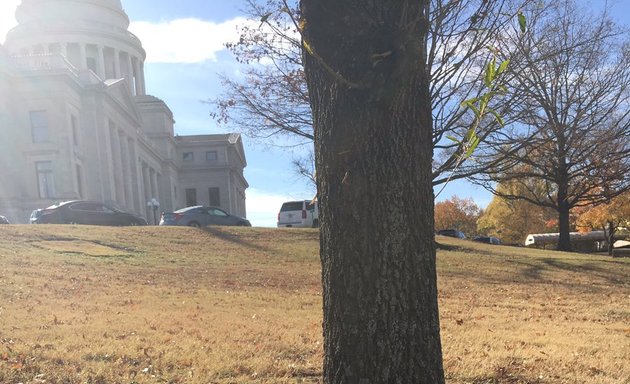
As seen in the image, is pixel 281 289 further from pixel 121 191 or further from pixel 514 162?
pixel 121 191

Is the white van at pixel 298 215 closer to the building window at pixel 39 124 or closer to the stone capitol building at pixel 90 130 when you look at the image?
the stone capitol building at pixel 90 130

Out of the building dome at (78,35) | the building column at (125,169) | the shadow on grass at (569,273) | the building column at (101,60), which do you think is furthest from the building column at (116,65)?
the shadow on grass at (569,273)

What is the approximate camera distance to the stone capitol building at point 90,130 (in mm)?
40562

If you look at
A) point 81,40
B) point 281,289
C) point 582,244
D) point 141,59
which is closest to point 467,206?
point 582,244

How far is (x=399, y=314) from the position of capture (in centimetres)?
222

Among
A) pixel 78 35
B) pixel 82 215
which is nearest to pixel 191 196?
pixel 78 35

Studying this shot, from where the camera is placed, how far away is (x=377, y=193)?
2236 millimetres

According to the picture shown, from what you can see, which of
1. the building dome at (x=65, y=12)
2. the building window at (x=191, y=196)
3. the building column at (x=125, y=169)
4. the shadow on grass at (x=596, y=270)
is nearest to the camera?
the shadow on grass at (x=596, y=270)

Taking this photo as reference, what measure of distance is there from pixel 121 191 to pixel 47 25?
2875cm

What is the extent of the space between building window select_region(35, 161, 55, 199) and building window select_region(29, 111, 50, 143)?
7.68 ft

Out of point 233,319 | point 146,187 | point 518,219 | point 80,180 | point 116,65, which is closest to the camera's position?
point 233,319

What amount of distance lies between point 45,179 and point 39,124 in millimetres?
4556

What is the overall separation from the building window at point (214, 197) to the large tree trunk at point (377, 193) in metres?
75.6

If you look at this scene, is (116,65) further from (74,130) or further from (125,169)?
(74,130)
